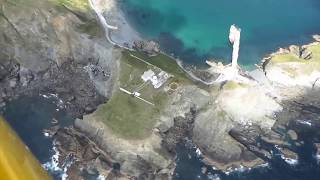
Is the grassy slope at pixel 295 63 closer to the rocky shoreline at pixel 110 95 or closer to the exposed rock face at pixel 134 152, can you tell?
the rocky shoreline at pixel 110 95

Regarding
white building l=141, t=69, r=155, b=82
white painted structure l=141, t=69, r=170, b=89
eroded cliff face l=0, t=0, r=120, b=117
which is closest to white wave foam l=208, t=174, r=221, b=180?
white painted structure l=141, t=69, r=170, b=89

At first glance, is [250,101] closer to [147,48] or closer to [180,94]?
[180,94]

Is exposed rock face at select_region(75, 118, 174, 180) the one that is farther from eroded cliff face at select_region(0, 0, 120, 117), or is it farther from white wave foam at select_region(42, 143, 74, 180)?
eroded cliff face at select_region(0, 0, 120, 117)

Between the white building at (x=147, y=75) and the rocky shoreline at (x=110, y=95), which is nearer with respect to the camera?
the rocky shoreline at (x=110, y=95)

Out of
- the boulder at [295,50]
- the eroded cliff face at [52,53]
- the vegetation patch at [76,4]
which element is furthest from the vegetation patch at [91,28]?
the boulder at [295,50]

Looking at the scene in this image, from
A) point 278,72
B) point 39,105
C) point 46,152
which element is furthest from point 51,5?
point 278,72
